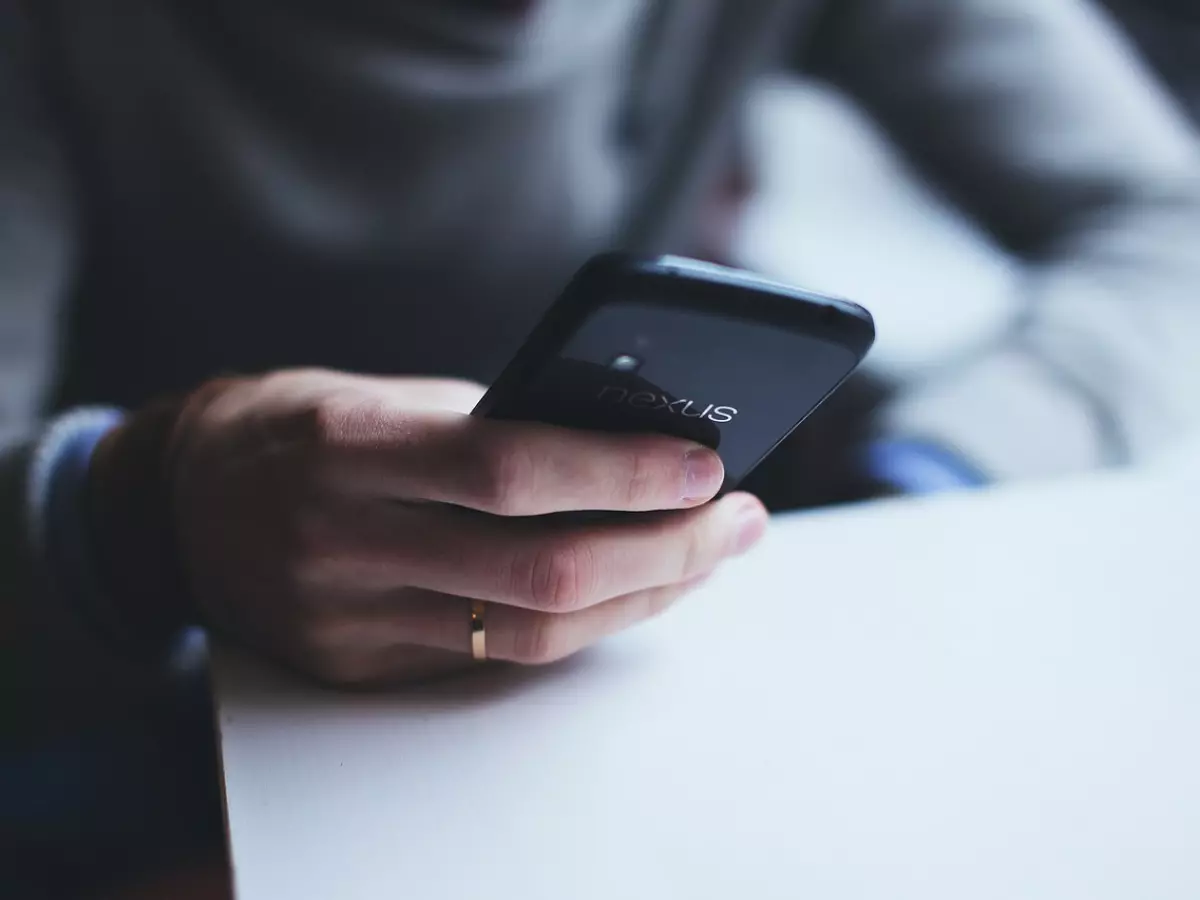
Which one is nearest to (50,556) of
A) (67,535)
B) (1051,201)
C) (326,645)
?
(67,535)

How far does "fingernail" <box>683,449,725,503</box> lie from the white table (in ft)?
0.30

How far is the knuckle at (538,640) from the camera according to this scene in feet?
1.20

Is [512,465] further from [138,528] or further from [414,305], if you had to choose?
[414,305]

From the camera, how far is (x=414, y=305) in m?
0.75

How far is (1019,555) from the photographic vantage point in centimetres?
47

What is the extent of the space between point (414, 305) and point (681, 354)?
0.49 meters

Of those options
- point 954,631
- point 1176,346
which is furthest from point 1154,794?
point 1176,346

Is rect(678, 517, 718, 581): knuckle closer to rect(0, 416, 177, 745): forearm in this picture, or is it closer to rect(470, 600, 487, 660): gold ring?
rect(470, 600, 487, 660): gold ring

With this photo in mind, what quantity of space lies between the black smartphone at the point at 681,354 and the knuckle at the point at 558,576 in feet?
0.15

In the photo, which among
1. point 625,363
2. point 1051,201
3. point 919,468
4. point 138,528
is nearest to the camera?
point 625,363

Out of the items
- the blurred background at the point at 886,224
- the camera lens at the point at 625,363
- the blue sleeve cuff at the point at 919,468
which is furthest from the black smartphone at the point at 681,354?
the blurred background at the point at 886,224

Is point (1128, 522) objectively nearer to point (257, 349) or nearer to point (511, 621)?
point (511, 621)

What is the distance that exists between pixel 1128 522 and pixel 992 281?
20.1 inches

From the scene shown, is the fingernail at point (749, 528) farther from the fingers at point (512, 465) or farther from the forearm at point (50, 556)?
the forearm at point (50, 556)
